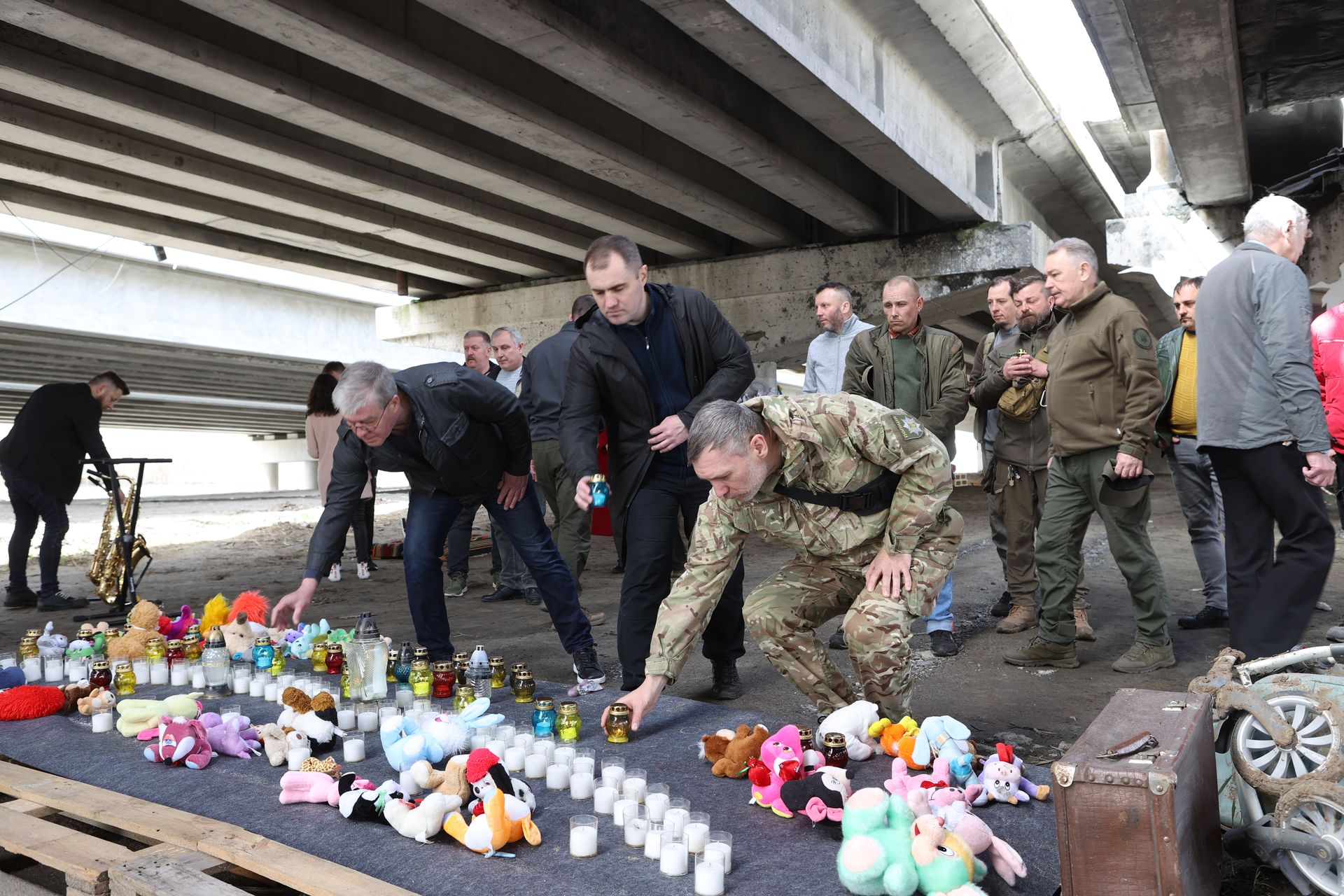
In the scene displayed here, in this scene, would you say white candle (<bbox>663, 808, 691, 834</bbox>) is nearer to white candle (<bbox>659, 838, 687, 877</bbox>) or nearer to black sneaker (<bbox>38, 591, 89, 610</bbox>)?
white candle (<bbox>659, 838, 687, 877</bbox>)

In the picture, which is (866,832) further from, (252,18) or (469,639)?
(252,18)

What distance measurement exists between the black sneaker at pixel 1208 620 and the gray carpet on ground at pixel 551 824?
9.78ft

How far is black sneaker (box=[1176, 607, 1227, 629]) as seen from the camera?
5.29 m

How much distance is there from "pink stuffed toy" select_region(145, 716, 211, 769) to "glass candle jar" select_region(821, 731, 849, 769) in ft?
6.27

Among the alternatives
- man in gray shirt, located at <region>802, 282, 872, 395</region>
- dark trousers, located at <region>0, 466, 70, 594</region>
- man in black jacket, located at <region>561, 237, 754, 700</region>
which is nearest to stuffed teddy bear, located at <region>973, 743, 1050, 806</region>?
man in black jacket, located at <region>561, 237, 754, 700</region>

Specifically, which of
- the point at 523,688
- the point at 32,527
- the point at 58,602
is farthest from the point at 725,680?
the point at 32,527

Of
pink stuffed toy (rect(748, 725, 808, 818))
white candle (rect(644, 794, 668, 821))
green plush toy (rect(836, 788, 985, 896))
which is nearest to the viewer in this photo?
green plush toy (rect(836, 788, 985, 896))

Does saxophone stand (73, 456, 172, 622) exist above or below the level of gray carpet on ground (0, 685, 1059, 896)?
above

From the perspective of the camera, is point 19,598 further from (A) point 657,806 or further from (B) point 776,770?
(B) point 776,770

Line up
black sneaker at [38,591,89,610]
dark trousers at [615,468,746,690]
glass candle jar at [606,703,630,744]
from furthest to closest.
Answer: black sneaker at [38,591,89,610] < dark trousers at [615,468,746,690] < glass candle jar at [606,703,630,744]

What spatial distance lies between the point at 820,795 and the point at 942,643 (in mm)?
2716

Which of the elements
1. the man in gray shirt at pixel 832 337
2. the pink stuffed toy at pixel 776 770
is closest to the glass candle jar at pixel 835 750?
the pink stuffed toy at pixel 776 770

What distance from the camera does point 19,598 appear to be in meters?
7.45

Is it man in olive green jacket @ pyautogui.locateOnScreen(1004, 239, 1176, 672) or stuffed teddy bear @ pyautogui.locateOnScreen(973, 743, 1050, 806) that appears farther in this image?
man in olive green jacket @ pyautogui.locateOnScreen(1004, 239, 1176, 672)
